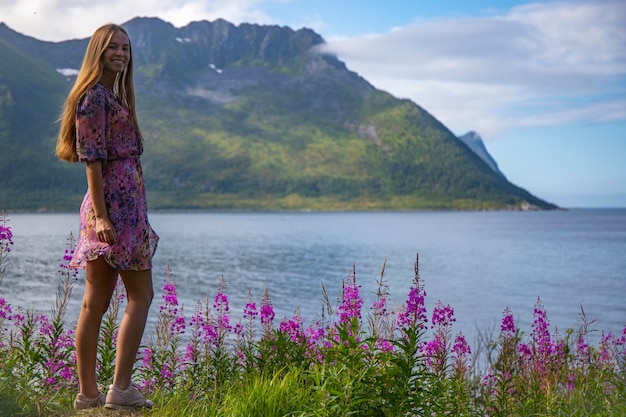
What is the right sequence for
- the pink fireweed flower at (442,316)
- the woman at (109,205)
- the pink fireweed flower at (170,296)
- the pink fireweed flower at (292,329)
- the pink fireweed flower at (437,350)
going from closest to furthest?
the woman at (109,205) < the pink fireweed flower at (437,350) < the pink fireweed flower at (442,316) < the pink fireweed flower at (292,329) < the pink fireweed flower at (170,296)

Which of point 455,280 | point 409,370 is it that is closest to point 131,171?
point 409,370

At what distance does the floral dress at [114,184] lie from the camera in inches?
218

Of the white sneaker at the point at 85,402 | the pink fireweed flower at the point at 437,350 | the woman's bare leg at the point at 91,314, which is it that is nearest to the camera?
the woman's bare leg at the point at 91,314

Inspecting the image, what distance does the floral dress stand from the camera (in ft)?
18.2

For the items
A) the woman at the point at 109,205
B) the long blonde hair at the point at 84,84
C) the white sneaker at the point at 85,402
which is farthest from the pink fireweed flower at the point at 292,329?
the long blonde hair at the point at 84,84

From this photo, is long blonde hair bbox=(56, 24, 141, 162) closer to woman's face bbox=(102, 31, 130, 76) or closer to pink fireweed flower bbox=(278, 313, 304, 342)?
woman's face bbox=(102, 31, 130, 76)

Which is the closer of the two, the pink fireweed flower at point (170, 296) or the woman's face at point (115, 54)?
the woman's face at point (115, 54)

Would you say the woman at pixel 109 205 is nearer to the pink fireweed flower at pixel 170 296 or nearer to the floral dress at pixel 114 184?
the floral dress at pixel 114 184

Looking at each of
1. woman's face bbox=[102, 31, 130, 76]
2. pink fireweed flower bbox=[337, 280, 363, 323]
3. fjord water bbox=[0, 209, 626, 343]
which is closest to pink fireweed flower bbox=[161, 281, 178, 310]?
pink fireweed flower bbox=[337, 280, 363, 323]

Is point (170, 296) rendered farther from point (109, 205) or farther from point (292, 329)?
point (109, 205)

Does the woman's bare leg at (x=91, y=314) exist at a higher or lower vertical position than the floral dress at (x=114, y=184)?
lower

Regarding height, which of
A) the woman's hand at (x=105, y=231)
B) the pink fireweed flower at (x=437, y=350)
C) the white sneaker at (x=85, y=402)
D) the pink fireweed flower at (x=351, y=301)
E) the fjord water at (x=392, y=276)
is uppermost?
the woman's hand at (x=105, y=231)

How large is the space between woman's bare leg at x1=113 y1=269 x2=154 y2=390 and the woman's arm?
0.41m

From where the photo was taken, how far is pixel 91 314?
580 cm
